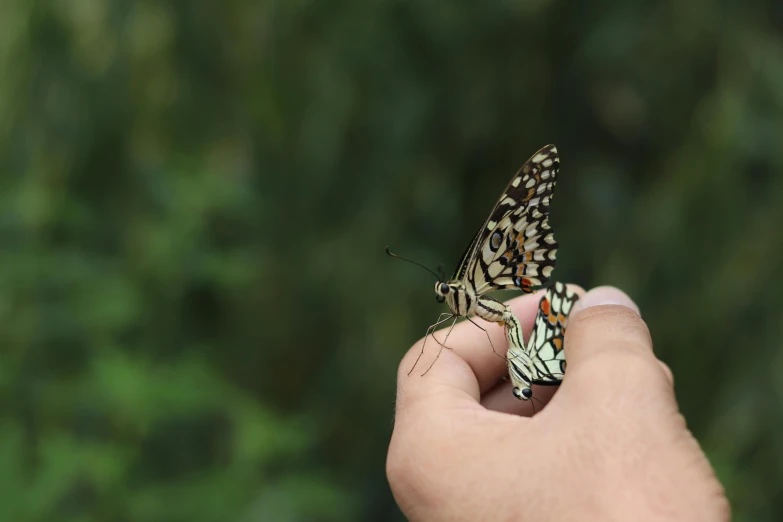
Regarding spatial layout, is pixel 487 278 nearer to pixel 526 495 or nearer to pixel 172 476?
pixel 526 495

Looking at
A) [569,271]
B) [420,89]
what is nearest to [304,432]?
[569,271]

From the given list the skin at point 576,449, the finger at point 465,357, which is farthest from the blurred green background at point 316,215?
the skin at point 576,449

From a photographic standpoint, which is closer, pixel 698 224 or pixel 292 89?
pixel 698 224

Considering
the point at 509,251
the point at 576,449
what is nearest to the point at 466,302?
the point at 509,251

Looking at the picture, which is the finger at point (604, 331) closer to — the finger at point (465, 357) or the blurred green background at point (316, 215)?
the finger at point (465, 357)

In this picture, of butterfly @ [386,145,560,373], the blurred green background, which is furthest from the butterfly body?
the blurred green background

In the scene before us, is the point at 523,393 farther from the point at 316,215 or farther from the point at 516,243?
the point at 316,215

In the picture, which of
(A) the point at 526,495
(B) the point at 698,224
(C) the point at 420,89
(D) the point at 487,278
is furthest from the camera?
(C) the point at 420,89
